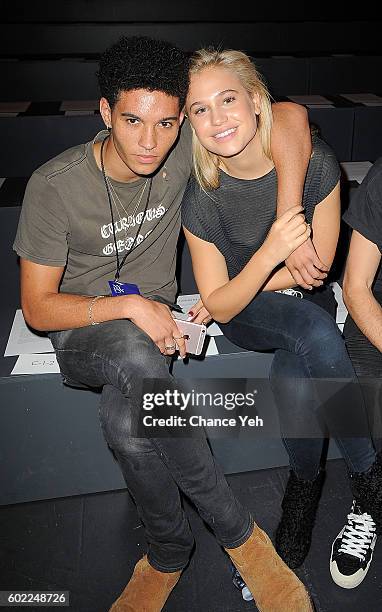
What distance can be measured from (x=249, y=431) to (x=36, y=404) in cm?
62

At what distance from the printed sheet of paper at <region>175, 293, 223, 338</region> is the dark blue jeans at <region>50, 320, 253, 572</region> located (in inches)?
13.2

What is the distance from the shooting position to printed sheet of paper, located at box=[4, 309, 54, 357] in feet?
5.45

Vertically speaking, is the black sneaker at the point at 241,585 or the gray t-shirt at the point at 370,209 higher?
the gray t-shirt at the point at 370,209

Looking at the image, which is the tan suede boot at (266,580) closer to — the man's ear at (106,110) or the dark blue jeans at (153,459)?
the dark blue jeans at (153,459)

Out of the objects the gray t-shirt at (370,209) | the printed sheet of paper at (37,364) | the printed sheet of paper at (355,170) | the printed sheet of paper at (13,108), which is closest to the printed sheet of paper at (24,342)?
the printed sheet of paper at (37,364)

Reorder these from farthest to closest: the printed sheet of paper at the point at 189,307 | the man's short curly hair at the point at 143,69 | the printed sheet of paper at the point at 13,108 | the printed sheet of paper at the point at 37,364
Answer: the printed sheet of paper at the point at 13,108 < the printed sheet of paper at the point at 189,307 < the printed sheet of paper at the point at 37,364 < the man's short curly hair at the point at 143,69

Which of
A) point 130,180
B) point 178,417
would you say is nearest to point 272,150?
point 130,180

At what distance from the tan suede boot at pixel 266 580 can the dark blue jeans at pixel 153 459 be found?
0.10 feet

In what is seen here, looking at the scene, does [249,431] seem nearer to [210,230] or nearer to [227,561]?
[227,561]

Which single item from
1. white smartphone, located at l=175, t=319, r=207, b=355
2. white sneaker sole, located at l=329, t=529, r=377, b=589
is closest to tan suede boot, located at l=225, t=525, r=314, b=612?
white sneaker sole, located at l=329, t=529, r=377, b=589

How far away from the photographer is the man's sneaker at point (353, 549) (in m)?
1.47

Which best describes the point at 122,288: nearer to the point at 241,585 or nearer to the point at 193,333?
the point at 193,333

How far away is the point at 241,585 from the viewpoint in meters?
1.46

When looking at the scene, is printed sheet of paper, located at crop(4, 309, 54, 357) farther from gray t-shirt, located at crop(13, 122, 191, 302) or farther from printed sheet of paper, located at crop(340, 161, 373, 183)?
printed sheet of paper, located at crop(340, 161, 373, 183)
